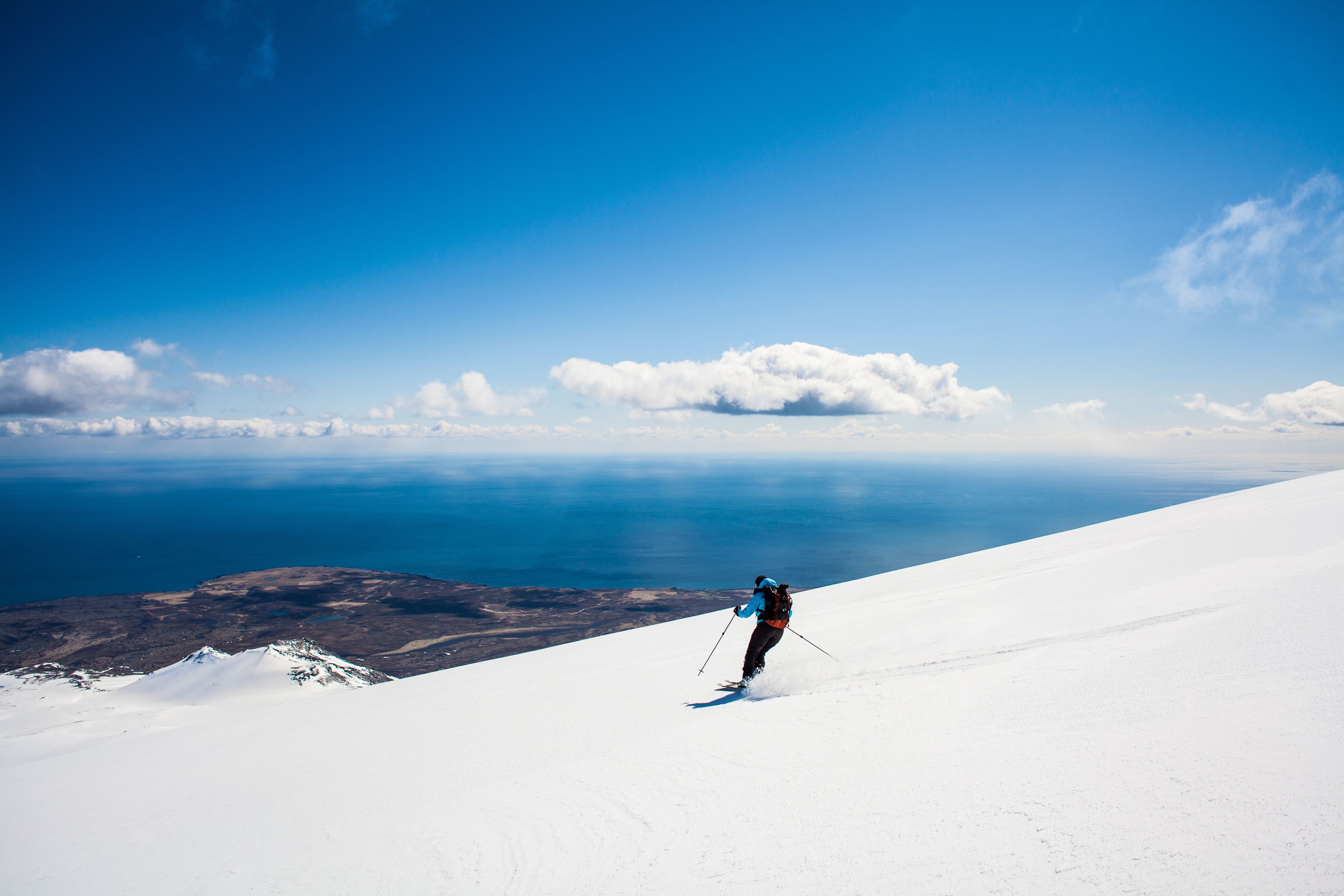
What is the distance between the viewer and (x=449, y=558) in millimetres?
99125

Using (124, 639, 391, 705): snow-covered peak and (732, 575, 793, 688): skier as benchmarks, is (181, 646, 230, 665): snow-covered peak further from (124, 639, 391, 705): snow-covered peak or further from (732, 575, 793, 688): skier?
(732, 575, 793, 688): skier

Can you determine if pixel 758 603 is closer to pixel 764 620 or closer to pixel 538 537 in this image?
pixel 764 620

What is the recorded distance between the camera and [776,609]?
629cm

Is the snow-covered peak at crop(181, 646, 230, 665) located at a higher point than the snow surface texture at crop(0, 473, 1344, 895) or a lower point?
lower

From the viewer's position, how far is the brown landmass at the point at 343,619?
46.2m

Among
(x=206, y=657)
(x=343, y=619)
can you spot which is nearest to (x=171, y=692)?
(x=206, y=657)

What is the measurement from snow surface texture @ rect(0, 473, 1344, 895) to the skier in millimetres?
246

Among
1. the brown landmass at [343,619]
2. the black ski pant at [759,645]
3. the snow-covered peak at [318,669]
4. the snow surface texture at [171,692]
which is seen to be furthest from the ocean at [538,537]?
the black ski pant at [759,645]

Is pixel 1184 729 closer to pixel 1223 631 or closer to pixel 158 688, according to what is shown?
pixel 1223 631

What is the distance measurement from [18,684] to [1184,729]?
51772mm

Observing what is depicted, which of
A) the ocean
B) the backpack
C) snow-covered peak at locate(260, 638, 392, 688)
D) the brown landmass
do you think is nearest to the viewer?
the backpack

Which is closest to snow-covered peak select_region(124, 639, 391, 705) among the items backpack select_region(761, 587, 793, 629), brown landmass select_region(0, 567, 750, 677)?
brown landmass select_region(0, 567, 750, 677)

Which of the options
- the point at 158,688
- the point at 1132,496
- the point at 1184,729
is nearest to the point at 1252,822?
the point at 1184,729

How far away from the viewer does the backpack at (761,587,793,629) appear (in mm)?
6270
